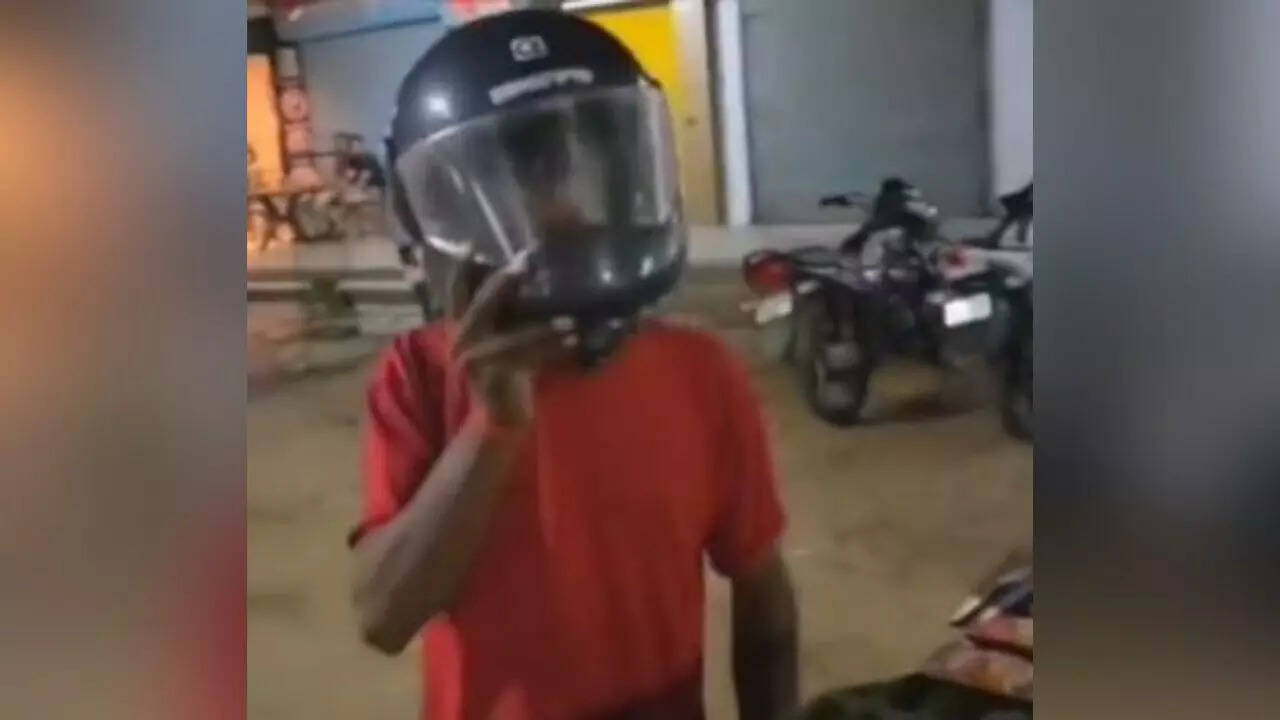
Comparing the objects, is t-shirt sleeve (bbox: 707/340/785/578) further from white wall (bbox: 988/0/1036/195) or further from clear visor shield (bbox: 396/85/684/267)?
white wall (bbox: 988/0/1036/195)

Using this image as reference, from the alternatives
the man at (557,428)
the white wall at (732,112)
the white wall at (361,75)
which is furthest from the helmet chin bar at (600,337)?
the white wall at (361,75)

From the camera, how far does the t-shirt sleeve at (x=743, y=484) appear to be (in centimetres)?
107

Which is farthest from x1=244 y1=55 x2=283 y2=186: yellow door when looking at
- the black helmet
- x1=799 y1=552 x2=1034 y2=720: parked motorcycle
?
x1=799 y1=552 x2=1034 y2=720: parked motorcycle

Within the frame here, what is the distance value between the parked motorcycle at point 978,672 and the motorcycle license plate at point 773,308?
23 centimetres

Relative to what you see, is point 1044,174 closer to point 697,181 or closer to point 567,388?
point 697,181

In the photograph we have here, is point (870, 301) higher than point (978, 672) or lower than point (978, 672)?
higher

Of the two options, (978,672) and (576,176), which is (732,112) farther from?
(978,672)

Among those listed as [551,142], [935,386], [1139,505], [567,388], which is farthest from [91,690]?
[1139,505]

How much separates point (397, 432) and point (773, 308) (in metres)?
0.29

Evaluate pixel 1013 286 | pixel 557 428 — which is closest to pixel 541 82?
pixel 557 428

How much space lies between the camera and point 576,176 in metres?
1.07

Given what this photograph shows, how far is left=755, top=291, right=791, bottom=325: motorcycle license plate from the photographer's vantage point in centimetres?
107

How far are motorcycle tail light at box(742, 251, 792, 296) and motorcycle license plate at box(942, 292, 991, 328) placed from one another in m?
0.11

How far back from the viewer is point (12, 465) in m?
A: 1.29
